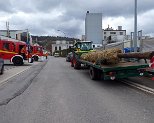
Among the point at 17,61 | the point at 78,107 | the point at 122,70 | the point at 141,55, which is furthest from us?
the point at 17,61

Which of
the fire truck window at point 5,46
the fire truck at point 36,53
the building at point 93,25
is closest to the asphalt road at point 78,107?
the fire truck window at point 5,46

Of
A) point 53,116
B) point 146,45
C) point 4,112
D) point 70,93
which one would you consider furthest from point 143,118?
point 146,45

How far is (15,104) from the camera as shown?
10.0 metres

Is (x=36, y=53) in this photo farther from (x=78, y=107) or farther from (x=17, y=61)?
(x=78, y=107)

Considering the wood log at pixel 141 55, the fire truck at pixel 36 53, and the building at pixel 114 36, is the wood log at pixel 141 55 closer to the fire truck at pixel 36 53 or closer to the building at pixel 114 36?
the building at pixel 114 36

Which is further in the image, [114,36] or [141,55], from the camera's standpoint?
[114,36]

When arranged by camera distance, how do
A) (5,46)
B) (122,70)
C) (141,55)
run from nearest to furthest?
(141,55) < (122,70) < (5,46)

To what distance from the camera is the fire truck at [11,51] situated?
35.2 meters

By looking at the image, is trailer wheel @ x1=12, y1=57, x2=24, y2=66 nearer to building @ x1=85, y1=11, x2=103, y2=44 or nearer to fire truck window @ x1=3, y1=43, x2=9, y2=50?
fire truck window @ x1=3, y1=43, x2=9, y2=50

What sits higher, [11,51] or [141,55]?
[11,51]

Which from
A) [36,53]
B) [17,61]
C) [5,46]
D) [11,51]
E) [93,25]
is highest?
[93,25]

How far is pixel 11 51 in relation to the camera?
1417 inches

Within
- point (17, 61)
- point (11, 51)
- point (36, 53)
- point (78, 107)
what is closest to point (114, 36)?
point (36, 53)

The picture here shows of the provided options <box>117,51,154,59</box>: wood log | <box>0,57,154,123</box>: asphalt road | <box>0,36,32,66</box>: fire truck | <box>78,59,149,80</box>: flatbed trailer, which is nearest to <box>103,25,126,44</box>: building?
<box>0,36,32,66</box>: fire truck
